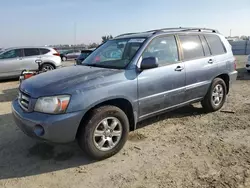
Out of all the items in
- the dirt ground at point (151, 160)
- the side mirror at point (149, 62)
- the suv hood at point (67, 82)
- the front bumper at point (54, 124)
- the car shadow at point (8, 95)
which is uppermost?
the side mirror at point (149, 62)

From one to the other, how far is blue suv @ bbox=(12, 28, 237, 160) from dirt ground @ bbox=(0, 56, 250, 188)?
1.15 ft

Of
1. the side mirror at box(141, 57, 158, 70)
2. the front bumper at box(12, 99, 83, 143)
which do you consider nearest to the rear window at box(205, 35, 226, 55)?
the side mirror at box(141, 57, 158, 70)

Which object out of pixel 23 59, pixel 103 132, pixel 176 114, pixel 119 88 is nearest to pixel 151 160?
pixel 103 132

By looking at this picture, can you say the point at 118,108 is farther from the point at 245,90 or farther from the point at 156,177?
the point at 245,90

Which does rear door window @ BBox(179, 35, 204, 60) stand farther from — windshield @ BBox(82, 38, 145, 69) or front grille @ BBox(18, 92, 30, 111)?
front grille @ BBox(18, 92, 30, 111)

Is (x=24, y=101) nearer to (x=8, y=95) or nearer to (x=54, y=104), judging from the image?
(x=54, y=104)

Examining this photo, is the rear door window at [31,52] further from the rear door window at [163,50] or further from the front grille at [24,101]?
the rear door window at [163,50]

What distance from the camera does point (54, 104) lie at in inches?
124

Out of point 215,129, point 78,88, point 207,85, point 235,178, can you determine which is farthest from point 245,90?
point 78,88

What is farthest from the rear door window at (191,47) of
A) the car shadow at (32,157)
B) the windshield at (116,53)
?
the car shadow at (32,157)

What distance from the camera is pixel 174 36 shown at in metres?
4.57

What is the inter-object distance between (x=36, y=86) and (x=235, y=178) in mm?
2840

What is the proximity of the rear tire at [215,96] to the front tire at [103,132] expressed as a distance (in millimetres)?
2355

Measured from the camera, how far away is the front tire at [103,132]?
3342 millimetres
